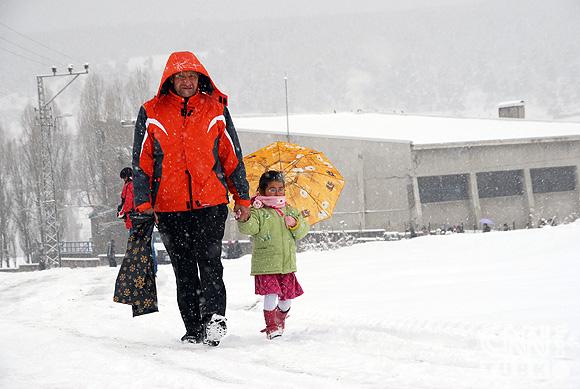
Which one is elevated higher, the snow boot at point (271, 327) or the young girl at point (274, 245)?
the young girl at point (274, 245)

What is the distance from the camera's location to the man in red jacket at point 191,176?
5.16 meters

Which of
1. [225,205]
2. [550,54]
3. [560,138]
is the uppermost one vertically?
[550,54]

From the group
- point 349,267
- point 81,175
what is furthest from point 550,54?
point 349,267

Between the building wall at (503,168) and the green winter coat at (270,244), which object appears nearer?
the green winter coat at (270,244)

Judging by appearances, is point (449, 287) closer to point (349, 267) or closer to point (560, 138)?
point (349, 267)

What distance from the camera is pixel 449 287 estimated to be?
24.9 feet

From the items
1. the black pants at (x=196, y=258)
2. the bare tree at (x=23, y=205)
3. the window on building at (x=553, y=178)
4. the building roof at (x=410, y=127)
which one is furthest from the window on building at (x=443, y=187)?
the black pants at (x=196, y=258)

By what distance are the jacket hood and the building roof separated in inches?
1233

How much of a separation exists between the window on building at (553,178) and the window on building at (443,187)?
417 centimetres

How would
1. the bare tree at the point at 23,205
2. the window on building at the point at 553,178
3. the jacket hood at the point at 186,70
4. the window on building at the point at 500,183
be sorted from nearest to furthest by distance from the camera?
the jacket hood at the point at 186,70, the window on building at the point at 500,183, the window on building at the point at 553,178, the bare tree at the point at 23,205

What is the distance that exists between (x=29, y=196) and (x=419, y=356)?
53.8m

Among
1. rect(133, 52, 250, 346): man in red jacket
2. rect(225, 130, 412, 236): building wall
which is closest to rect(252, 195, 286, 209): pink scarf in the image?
rect(133, 52, 250, 346): man in red jacket

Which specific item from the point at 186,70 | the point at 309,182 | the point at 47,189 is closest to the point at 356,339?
the point at 186,70

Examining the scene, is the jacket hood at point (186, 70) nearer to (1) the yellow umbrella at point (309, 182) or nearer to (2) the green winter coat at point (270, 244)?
(2) the green winter coat at point (270, 244)
